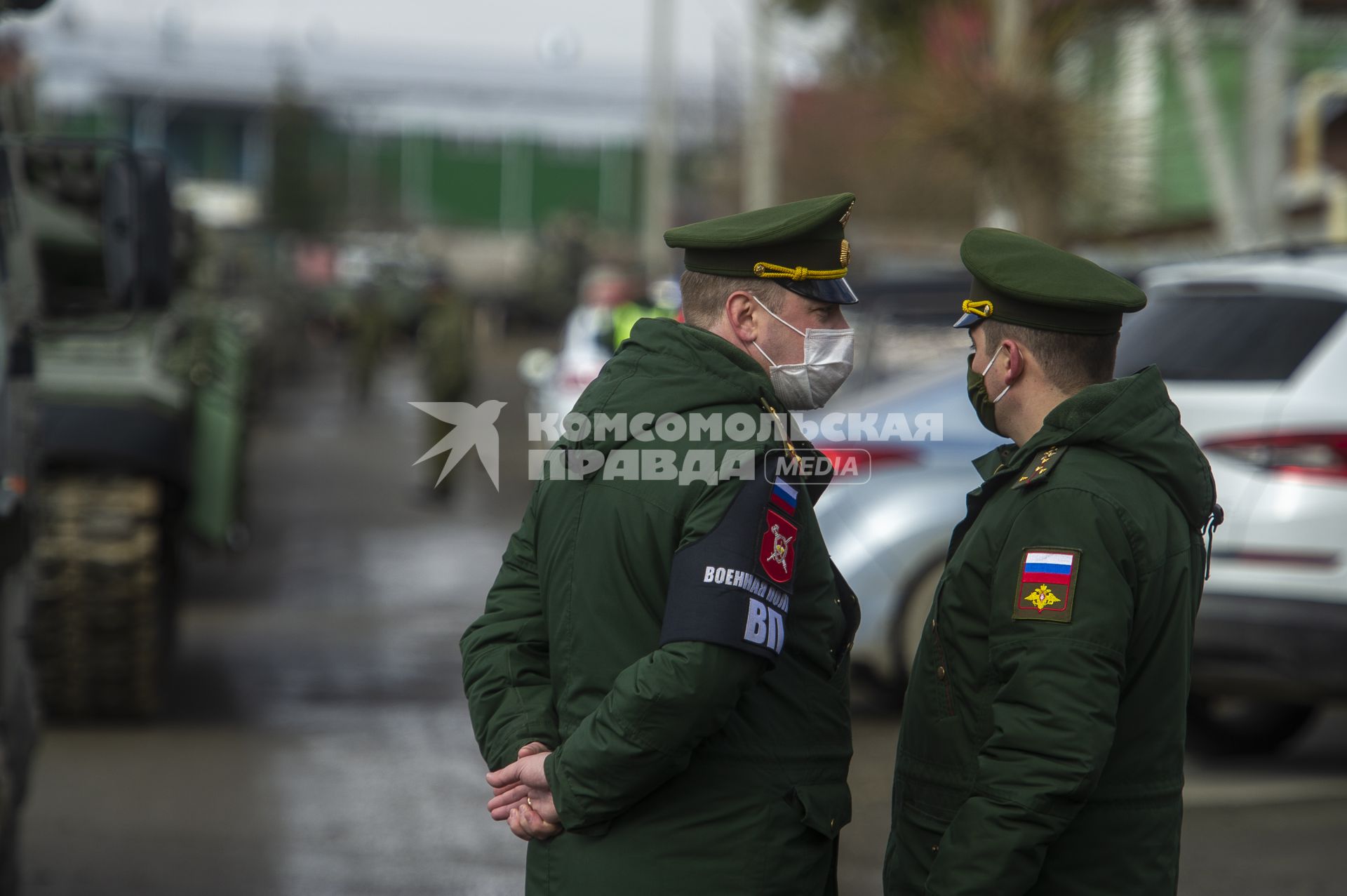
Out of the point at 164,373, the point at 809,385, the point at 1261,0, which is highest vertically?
the point at 1261,0

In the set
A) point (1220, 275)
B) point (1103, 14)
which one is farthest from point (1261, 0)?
point (1220, 275)

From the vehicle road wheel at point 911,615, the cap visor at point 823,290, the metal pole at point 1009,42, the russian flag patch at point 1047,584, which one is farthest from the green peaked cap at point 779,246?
the metal pole at point 1009,42

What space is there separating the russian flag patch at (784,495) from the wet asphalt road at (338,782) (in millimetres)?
2978

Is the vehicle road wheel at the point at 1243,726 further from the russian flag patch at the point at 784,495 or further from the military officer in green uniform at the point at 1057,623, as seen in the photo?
the russian flag patch at the point at 784,495

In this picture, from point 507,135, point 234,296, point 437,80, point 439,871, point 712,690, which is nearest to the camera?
point 712,690

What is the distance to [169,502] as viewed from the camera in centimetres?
768

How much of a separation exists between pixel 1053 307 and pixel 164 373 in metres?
5.74

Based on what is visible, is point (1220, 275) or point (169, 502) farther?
point (169, 502)

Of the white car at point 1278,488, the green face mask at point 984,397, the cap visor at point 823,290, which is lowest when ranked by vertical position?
the white car at point 1278,488

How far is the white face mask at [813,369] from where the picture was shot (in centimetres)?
276

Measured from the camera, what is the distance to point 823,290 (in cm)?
276

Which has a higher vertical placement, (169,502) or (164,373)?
(164,373)

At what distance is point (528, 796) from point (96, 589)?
4.92m

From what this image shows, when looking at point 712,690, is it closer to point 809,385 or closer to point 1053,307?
point 809,385
